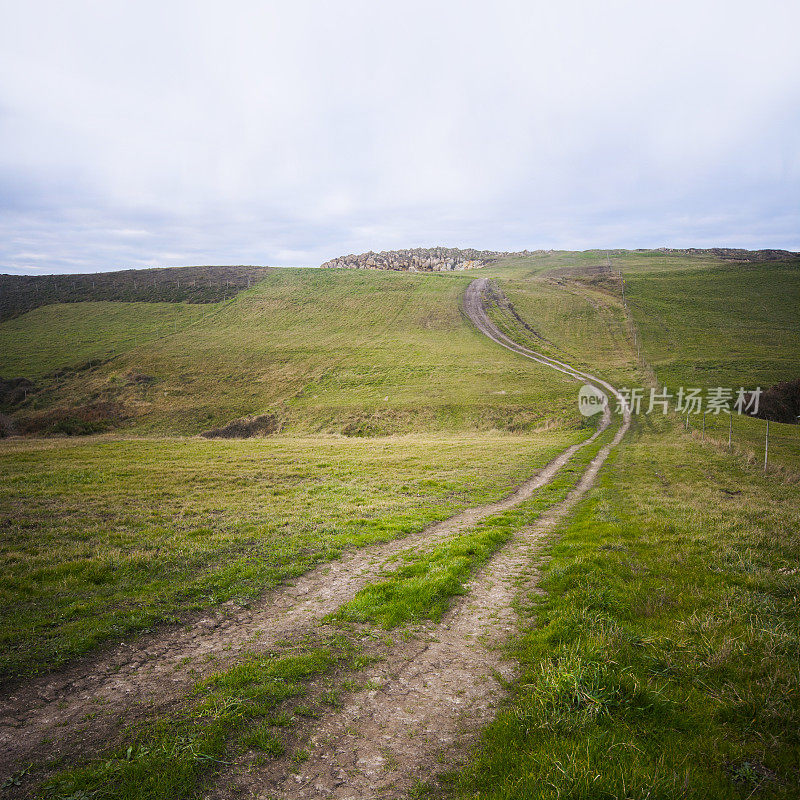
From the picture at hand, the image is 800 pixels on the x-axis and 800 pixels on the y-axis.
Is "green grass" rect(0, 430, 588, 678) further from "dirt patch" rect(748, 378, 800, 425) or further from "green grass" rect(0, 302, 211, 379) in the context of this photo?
"green grass" rect(0, 302, 211, 379)

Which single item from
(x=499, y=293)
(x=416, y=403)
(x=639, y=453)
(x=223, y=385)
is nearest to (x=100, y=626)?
(x=639, y=453)

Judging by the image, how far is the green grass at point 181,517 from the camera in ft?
30.6

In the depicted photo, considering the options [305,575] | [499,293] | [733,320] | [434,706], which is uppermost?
[499,293]

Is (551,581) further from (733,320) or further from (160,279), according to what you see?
(160,279)

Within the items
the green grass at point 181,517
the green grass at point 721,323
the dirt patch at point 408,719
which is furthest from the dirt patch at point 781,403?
the dirt patch at point 408,719

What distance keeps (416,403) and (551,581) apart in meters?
38.7

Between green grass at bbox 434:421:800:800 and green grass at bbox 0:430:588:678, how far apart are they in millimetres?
7258

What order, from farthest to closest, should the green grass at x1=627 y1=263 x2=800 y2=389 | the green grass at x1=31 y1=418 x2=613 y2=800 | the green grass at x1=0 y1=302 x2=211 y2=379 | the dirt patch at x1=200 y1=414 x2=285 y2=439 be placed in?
the green grass at x1=0 y1=302 x2=211 y2=379 < the green grass at x1=627 y1=263 x2=800 y2=389 < the dirt patch at x1=200 y1=414 x2=285 y2=439 < the green grass at x1=31 y1=418 x2=613 y2=800

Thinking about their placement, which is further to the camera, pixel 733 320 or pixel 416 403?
pixel 733 320

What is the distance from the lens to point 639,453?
28.6 meters

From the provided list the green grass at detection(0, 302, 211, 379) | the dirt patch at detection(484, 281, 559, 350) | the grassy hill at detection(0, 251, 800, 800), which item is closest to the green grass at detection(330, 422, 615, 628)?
the grassy hill at detection(0, 251, 800, 800)

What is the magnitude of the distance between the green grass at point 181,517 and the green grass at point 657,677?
286 inches

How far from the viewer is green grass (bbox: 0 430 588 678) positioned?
30.6 feet

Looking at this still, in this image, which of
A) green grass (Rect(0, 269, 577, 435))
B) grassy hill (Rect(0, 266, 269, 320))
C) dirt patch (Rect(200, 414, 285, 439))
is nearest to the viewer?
dirt patch (Rect(200, 414, 285, 439))
